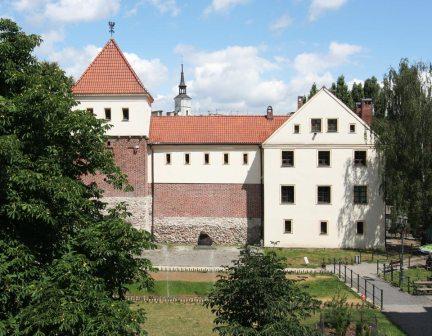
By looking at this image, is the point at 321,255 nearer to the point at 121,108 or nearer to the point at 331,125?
the point at 331,125

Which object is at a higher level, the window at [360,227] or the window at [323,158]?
the window at [323,158]

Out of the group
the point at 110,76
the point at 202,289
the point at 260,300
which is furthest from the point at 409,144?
the point at 260,300

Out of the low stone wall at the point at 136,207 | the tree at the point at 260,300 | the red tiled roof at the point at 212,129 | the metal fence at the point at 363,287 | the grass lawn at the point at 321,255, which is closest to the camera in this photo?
the tree at the point at 260,300

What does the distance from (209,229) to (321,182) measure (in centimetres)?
848

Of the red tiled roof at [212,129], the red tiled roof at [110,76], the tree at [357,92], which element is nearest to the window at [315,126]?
the red tiled roof at [212,129]

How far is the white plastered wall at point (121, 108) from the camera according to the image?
116ft

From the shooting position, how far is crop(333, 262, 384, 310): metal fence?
22.8 meters

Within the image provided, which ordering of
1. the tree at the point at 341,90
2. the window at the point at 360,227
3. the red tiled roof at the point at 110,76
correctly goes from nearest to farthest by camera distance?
the red tiled roof at the point at 110,76 < the window at the point at 360,227 < the tree at the point at 341,90

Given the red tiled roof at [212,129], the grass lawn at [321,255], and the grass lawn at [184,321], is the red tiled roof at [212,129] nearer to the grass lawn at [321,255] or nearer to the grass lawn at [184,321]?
the grass lawn at [321,255]

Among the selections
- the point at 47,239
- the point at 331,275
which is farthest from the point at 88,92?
the point at 47,239

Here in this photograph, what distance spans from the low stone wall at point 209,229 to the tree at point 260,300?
2389cm

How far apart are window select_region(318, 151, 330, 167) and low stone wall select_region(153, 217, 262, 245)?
5.86 m

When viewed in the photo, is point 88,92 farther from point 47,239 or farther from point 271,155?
point 47,239

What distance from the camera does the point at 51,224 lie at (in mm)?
12531
